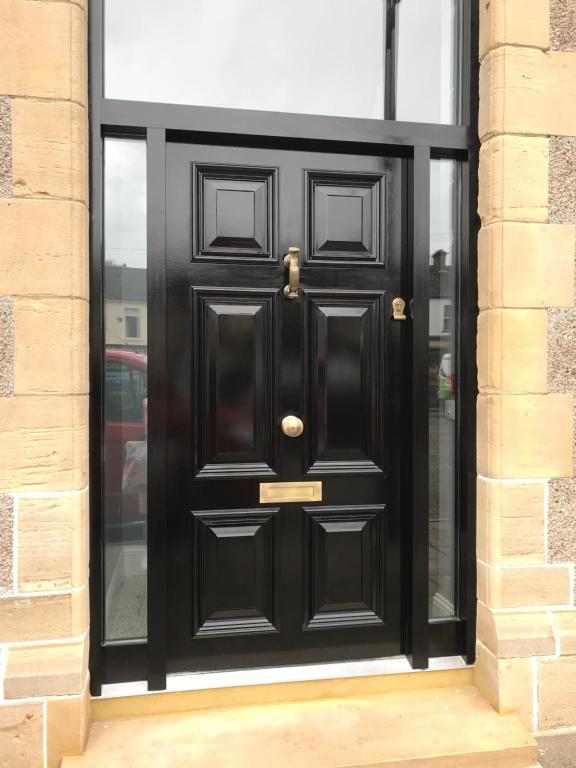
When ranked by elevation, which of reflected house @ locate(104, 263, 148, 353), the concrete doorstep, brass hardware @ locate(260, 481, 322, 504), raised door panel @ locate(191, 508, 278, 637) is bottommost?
the concrete doorstep

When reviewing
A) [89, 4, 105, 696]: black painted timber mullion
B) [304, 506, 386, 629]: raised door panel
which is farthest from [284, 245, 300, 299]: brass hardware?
[304, 506, 386, 629]: raised door panel

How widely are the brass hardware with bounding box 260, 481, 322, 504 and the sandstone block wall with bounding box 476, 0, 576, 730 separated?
0.74 meters

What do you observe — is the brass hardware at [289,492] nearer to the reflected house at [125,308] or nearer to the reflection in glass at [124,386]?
the reflection in glass at [124,386]

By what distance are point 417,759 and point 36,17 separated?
3089mm

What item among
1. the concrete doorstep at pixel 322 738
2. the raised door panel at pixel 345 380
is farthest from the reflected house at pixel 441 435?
the concrete doorstep at pixel 322 738

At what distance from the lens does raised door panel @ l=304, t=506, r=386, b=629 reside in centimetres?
249

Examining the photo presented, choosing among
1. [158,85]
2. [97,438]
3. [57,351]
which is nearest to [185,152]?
[158,85]

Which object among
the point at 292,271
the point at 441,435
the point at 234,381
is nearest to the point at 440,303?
the point at 441,435

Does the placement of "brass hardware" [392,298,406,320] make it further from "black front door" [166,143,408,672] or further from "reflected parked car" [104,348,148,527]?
"reflected parked car" [104,348,148,527]

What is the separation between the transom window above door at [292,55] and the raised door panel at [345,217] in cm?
30

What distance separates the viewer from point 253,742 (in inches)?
83.3

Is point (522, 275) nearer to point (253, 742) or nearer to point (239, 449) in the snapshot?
point (239, 449)

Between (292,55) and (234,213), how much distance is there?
75cm

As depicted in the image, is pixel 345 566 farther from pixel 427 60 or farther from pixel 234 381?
pixel 427 60
